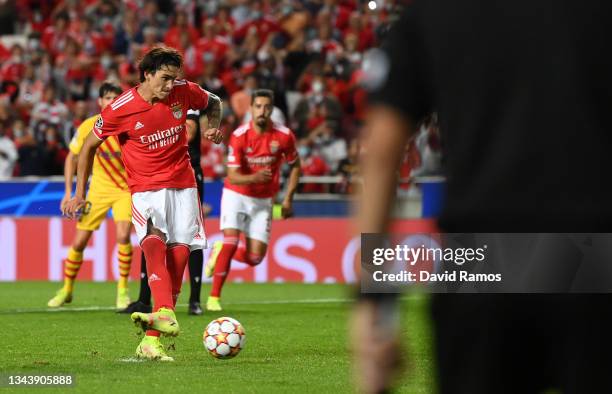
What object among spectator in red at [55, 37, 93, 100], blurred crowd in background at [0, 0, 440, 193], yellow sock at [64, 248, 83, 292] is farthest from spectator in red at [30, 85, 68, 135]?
yellow sock at [64, 248, 83, 292]

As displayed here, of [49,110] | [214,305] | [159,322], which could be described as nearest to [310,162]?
[49,110]

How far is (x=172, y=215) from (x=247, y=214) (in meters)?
4.58

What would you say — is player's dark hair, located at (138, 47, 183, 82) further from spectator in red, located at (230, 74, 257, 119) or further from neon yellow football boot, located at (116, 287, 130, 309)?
spectator in red, located at (230, 74, 257, 119)

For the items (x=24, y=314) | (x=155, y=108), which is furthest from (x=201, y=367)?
(x=24, y=314)

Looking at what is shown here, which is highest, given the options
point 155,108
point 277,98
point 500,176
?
point 277,98

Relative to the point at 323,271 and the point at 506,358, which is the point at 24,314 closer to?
the point at 323,271

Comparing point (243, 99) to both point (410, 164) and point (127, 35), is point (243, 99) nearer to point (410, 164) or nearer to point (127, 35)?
point (410, 164)

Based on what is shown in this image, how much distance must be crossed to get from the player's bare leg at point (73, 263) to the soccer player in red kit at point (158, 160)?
13.9 feet

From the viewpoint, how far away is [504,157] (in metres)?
2.65

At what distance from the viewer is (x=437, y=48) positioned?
2.70m

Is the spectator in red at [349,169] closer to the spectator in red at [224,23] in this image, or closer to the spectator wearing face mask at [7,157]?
the spectator in red at [224,23]

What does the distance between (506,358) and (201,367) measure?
5577 mm

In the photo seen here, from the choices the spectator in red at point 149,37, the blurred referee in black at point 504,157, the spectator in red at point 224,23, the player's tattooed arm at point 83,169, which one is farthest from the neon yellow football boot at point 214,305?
the spectator in red at point 224,23

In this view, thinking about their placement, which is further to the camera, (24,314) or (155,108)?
(24,314)
